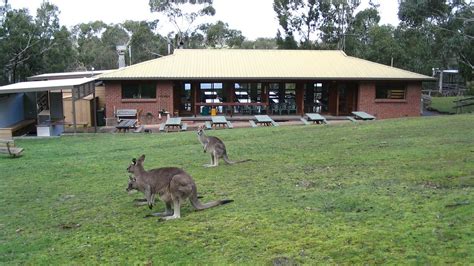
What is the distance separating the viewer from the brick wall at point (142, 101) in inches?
1110

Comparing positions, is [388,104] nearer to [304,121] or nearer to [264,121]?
[304,121]

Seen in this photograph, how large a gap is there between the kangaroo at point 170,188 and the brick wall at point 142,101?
20545 mm

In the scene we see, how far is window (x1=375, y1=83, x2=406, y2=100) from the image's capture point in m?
30.3

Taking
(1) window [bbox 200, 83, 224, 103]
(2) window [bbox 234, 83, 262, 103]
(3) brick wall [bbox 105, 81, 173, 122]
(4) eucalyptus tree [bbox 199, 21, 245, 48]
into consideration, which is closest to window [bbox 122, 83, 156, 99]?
(3) brick wall [bbox 105, 81, 173, 122]

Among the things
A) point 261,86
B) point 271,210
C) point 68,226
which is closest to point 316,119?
point 261,86

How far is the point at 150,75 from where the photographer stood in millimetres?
27891

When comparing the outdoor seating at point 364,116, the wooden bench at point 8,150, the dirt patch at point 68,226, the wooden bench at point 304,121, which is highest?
the outdoor seating at point 364,116

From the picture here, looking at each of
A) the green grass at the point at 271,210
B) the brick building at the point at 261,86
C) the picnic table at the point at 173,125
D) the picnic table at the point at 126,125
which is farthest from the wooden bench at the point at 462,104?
the picnic table at the point at 126,125

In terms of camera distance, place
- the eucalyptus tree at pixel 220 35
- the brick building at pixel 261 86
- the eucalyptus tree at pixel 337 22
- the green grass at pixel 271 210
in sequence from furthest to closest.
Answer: the eucalyptus tree at pixel 220 35 → the eucalyptus tree at pixel 337 22 → the brick building at pixel 261 86 → the green grass at pixel 271 210

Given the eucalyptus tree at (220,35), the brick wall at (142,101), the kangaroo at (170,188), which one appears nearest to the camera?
the kangaroo at (170,188)

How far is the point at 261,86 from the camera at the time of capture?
31.3 m

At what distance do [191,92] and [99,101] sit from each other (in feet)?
18.9

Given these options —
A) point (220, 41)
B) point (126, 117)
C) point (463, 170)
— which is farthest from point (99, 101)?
point (220, 41)

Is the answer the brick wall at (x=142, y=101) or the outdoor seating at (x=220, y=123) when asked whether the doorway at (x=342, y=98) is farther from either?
the brick wall at (x=142, y=101)
